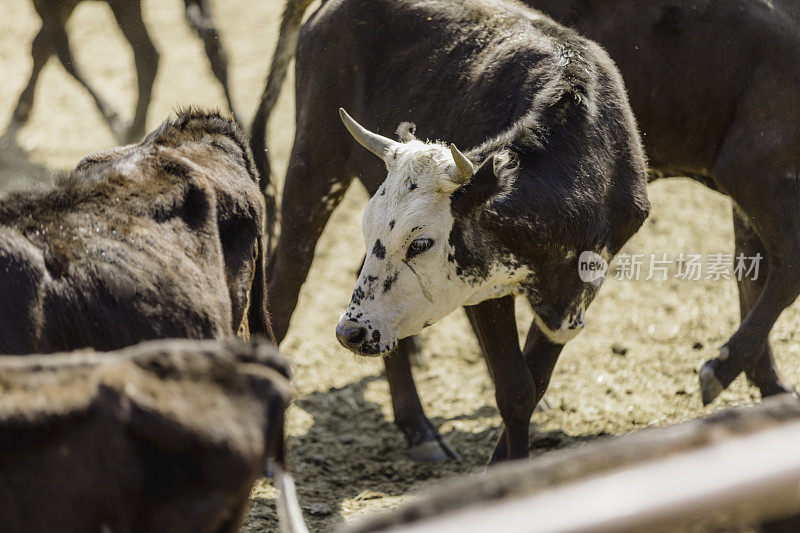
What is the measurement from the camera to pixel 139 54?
27.6ft

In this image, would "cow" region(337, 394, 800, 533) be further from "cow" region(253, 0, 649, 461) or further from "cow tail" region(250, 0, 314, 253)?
"cow tail" region(250, 0, 314, 253)

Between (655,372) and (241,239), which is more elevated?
(241,239)

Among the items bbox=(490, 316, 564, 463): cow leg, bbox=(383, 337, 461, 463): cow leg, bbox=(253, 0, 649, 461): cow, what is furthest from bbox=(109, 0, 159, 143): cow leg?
bbox=(490, 316, 564, 463): cow leg

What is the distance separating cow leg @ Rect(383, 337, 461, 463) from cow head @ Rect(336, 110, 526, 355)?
135 centimetres

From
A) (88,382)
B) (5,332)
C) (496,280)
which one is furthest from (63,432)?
(496,280)

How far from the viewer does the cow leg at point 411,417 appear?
17.5ft

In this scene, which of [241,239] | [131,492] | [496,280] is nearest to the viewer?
[131,492]

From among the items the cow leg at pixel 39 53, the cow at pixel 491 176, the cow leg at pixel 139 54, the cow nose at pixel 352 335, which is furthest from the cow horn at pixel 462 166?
the cow leg at pixel 39 53

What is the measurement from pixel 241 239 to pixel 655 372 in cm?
317

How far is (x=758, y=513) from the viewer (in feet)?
5.95

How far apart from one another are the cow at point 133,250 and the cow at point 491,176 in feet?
2.11

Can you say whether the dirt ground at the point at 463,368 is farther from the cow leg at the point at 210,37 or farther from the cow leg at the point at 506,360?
the cow leg at the point at 210,37

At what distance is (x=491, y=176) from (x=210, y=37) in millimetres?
3991

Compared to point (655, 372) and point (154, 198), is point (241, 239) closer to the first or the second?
point (154, 198)
